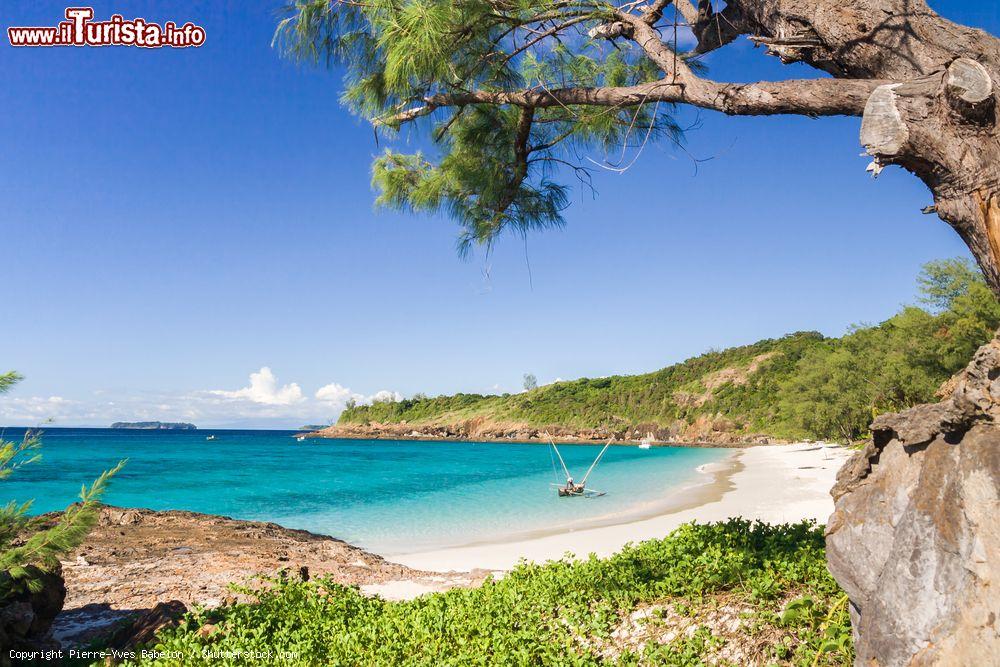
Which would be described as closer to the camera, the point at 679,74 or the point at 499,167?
Answer: the point at 679,74

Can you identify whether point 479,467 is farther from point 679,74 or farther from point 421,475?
point 679,74

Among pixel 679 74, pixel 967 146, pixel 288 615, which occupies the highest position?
pixel 679 74

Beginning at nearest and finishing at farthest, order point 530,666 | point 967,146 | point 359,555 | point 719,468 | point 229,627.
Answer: point 967,146
point 530,666
point 229,627
point 359,555
point 719,468

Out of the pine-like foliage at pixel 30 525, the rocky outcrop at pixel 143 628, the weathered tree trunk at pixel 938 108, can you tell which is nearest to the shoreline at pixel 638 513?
the rocky outcrop at pixel 143 628

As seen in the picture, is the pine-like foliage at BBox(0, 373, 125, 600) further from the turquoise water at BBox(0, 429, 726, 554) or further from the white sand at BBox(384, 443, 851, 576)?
the turquoise water at BBox(0, 429, 726, 554)

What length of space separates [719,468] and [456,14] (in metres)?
34.5

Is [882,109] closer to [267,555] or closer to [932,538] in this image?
[932,538]

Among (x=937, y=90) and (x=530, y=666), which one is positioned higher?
(x=937, y=90)

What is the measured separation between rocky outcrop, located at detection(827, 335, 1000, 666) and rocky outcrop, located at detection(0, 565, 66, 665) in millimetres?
5155

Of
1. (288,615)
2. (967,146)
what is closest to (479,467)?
(288,615)

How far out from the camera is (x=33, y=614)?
4.34 meters

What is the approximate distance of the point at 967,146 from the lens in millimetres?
2586

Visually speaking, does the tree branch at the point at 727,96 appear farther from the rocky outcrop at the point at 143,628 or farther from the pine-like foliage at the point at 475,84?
the rocky outcrop at the point at 143,628

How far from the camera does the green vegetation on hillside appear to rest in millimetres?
3525
